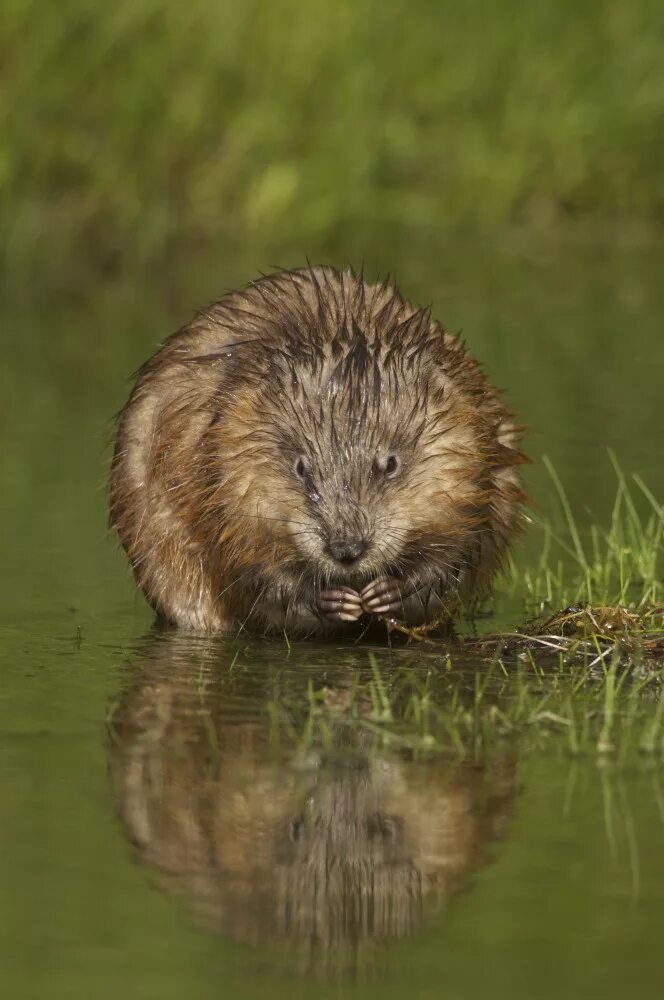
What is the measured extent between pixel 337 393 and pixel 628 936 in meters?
2.40

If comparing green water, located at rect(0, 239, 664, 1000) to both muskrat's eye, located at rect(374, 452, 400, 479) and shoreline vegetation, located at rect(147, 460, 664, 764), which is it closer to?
shoreline vegetation, located at rect(147, 460, 664, 764)

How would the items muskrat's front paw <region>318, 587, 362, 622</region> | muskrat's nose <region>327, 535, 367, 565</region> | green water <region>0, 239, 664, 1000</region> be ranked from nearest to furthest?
green water <region>0, 239, 664, 1000</region>, muskrat's nose <region>327, 535, 367, 565</region>, muskrat's front paw <region>318, 587, 362, 622</region>

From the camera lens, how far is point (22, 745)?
15.5 feet

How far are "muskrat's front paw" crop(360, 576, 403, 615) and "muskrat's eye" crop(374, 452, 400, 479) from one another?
331 millimetres

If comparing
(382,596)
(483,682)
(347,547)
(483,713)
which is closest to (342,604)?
(382,596)

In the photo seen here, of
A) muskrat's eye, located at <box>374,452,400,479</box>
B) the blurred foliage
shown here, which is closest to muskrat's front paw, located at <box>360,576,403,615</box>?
muskrat's eye, located at <box>374,452,400,479</box>

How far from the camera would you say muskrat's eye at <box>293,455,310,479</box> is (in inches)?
219

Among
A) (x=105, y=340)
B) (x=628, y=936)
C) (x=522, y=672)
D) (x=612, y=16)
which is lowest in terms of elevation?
(x=628, y=936)

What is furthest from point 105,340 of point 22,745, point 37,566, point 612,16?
point 22,745

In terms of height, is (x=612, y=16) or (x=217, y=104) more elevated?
(x=612, y=16)

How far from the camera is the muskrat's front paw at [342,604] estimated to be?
5738 mm

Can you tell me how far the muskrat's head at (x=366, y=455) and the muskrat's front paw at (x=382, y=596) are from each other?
1.3 inches

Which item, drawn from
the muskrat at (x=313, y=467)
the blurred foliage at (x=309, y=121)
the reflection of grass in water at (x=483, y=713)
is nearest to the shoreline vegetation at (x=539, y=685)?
the reflection of grass in water at (x=483, y=713)

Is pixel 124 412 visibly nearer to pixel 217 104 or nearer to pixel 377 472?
pixel 377 472
